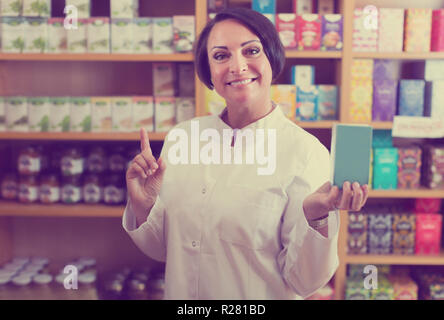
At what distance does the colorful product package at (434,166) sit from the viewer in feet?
7.11

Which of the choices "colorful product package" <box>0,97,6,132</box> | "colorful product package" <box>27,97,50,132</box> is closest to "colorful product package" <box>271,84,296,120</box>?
"colorful product package" <box>27,97,50,132</box>

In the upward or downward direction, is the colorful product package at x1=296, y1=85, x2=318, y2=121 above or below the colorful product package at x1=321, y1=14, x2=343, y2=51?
below

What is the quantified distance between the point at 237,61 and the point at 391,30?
4.74 feet

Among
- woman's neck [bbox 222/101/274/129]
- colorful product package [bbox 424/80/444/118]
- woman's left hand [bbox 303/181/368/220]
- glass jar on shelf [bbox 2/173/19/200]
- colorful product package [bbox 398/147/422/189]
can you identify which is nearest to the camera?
woman's left hand [bbox 303/181/368/220]

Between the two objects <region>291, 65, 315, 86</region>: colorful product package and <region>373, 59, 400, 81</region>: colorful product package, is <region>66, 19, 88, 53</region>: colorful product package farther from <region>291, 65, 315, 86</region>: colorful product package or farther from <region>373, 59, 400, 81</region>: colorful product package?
<region>373, 59, 400, 81</region>: colorful product package

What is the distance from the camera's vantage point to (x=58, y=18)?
84.7 inches

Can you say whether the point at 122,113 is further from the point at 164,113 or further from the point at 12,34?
the point at 12,34

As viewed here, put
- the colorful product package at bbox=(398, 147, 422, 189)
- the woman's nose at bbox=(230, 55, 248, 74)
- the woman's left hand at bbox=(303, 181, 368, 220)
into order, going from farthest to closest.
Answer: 1. the colorful product package at bbox=(398, 147, 422, 189)
2. the woman's nose at bbox=(230, 55, 248, 74)
3. the woman's left hand at bbox=(303, 181, 368, 220)

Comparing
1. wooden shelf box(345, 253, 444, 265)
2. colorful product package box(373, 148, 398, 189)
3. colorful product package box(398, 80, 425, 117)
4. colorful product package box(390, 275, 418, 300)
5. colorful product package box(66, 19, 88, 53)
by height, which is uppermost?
colorful product package box(66, 19, 88, 53)

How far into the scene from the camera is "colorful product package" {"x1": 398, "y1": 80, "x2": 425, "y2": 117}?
2.12m

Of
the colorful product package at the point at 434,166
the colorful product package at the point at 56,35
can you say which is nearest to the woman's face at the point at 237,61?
the colorful product package at the point at 56,35

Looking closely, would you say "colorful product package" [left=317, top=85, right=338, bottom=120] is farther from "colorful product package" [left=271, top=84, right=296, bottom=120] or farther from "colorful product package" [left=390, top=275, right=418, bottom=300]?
"colorful product package" [left=390, top=275, right=418, bottom=300]

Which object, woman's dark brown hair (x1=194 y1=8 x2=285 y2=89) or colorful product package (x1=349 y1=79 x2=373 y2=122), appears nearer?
woman's dark brown hair (x1=194 y1=8 x2=285 y2=89)

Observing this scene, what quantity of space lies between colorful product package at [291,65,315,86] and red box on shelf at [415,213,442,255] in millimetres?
893
